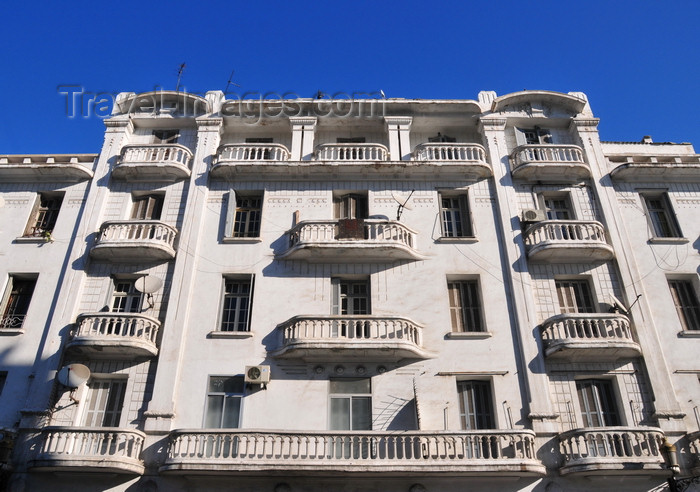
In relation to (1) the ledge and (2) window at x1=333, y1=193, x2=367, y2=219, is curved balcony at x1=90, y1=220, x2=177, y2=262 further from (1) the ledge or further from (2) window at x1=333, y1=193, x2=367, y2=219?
(2) window at x1=333, y1=193, x2=367, y2=219

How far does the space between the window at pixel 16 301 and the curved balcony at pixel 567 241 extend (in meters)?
18.5

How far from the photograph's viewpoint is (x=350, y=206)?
69.6ft

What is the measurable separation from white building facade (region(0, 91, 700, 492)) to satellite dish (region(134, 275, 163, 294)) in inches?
4.9

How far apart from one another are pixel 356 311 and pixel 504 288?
5.42 metres

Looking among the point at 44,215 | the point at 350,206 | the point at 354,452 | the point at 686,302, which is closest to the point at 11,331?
the point at 44,215

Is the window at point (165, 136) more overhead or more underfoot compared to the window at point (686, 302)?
more overhead

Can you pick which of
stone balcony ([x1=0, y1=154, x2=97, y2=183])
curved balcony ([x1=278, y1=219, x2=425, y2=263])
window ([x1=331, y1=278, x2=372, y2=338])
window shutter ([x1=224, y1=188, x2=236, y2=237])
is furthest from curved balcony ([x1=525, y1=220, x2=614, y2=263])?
stone balcony ([x1=0, y1=154, x2=97, y2=183])

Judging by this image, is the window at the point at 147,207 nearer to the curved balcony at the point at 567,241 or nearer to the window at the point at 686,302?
the curved balcony at the point at 567,241

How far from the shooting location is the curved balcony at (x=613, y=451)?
48.1 feet

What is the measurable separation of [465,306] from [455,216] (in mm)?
4039

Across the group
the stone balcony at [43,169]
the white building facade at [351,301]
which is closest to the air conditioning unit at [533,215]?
the white building facade at [351,301]

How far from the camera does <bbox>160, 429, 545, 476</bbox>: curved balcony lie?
1466 centimetres

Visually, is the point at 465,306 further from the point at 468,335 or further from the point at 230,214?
the point at 230,214

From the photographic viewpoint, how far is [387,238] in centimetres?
1922
